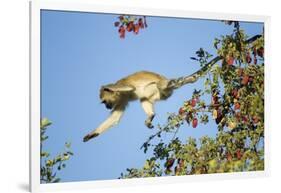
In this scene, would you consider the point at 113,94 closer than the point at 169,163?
Yes

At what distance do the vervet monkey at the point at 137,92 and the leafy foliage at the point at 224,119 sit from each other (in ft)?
0.35

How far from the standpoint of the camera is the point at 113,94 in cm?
260

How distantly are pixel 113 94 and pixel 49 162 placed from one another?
17.8 inches

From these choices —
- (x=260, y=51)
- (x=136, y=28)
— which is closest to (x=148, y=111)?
(x=136, y=28)

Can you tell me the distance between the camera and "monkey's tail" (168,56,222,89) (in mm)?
2717

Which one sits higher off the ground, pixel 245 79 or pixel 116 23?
pixel 116 23

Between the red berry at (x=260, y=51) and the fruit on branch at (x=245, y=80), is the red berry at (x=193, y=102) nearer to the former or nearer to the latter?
the fruit on branch at (x=245, y=80)

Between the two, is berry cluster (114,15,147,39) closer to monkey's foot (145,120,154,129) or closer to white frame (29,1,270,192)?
white frame (29,1,270,192)

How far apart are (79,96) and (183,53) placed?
23.7 inches

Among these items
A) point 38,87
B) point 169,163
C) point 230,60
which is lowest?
point 169,163

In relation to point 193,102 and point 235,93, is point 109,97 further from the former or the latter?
point 235,93

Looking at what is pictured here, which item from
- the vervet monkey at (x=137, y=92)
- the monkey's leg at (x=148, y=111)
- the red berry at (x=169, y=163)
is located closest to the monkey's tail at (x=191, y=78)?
the vervet monkey at (x=137, y=92)

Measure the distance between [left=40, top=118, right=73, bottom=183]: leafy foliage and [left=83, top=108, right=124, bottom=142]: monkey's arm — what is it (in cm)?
12

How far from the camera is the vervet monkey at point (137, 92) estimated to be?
2.58 metres
